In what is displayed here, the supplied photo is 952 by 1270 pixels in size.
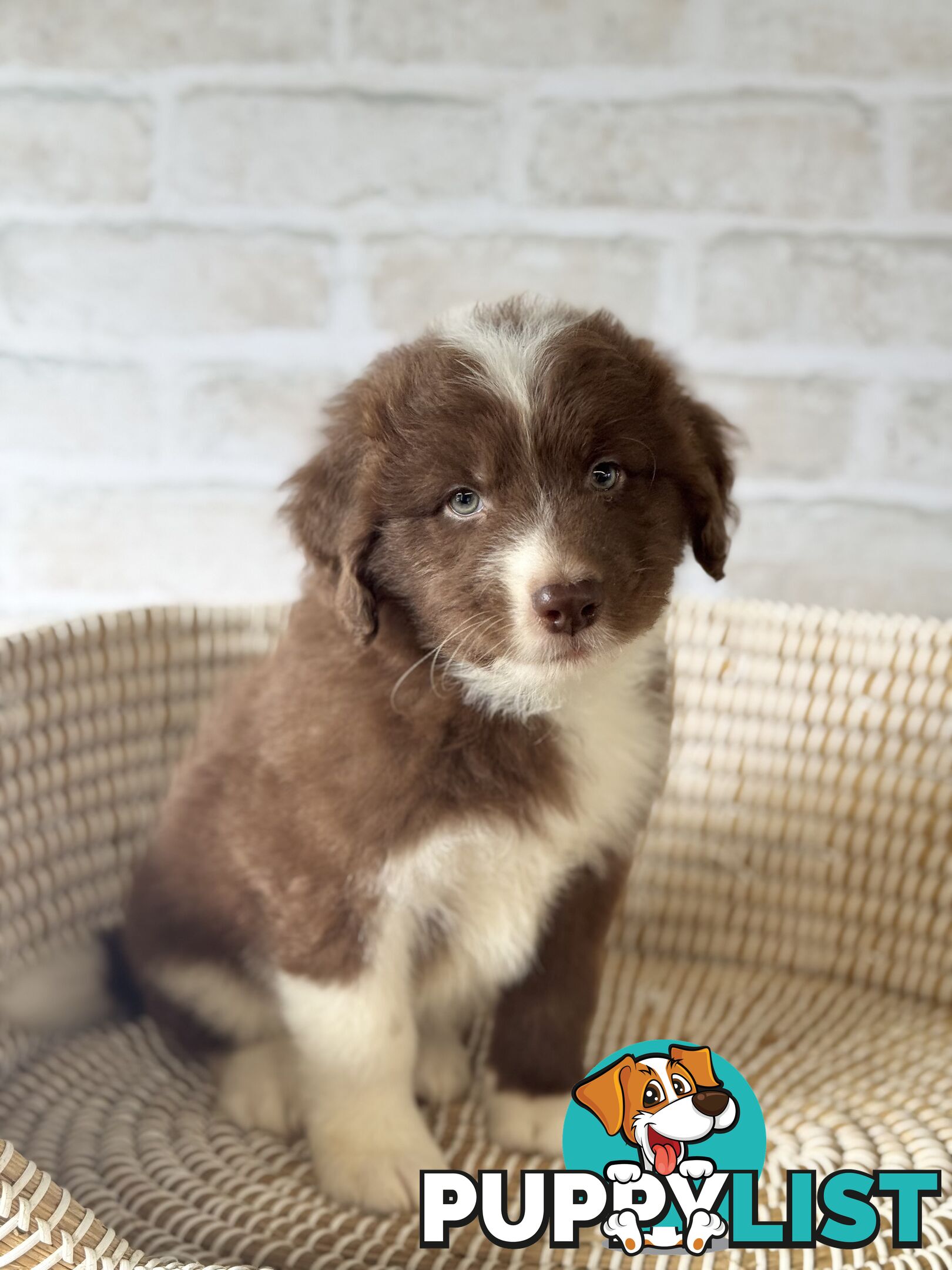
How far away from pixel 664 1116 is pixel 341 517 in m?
0.94

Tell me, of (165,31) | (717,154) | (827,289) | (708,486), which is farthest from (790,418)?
(165,31)

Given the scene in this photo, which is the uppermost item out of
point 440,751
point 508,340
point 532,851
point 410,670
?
point 508,340

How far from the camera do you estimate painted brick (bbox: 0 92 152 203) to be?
3166mm

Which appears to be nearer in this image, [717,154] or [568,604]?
[568,604]

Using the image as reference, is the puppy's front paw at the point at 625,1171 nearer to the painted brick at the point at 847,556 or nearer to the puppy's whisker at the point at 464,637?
the puppy's whisker at the point at 464,637

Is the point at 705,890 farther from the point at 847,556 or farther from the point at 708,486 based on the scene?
the point at 708,486

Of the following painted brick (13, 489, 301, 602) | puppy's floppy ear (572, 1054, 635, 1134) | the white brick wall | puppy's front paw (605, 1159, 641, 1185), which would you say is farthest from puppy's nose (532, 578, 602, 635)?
painted brick (13, 489, 301, 602)

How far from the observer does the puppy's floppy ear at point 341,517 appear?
5.81 feet

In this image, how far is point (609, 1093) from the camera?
169cm

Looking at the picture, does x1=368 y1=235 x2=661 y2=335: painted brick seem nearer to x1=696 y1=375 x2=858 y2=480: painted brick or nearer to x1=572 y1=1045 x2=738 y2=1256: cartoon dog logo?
x1=696 y1=375 x2=858 y2=480: painted brick

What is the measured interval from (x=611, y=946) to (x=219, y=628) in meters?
1.12

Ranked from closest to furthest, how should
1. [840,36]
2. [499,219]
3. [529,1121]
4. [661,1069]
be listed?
1. [661,1069]
2. [529,1121]
3. [840,36]
4. [499,219]

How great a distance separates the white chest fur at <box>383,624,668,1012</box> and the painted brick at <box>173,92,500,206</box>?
159 centimetres

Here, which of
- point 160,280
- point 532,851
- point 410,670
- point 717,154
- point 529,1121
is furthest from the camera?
point 160,280
